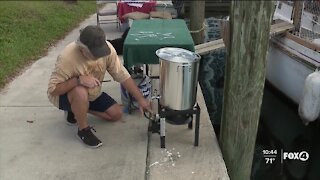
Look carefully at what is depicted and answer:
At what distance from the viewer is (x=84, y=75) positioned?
11.6ft

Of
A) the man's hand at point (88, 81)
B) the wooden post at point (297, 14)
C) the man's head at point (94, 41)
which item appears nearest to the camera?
the man's head at point (94, 41)

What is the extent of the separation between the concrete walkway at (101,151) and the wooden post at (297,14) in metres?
3.10

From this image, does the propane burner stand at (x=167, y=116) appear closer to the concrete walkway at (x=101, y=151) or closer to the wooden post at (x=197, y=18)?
the concrete walkway at (x=101, y=151)

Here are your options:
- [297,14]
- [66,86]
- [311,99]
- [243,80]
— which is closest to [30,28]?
[66,86]

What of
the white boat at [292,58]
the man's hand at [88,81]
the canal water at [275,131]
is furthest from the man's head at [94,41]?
the white boat at [292,58]

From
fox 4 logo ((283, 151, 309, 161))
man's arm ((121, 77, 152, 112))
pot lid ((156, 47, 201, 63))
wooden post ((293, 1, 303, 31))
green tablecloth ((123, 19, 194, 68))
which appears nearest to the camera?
pot lid ((156, 47, 201, 63))

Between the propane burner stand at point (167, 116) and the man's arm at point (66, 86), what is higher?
the man's arm at point (66, 86)

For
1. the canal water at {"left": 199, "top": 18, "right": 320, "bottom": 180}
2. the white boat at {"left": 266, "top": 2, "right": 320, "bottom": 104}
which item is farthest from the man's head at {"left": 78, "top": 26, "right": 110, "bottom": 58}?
the white boat at {"left": 266, "top": 2, "right": 320, "bottom": 104}

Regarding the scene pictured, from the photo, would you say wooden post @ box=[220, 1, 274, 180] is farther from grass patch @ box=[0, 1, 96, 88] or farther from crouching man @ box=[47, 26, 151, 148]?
grass patch @ box=[0, 1, 96, 88]

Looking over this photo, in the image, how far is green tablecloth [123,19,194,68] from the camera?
13.0 ft

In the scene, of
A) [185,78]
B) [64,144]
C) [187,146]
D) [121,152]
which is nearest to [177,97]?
[185,78]

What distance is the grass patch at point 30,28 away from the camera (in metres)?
6.26

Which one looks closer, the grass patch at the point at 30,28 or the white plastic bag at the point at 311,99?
the white plastic bag at the point at 311,99

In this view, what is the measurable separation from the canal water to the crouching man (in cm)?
232
